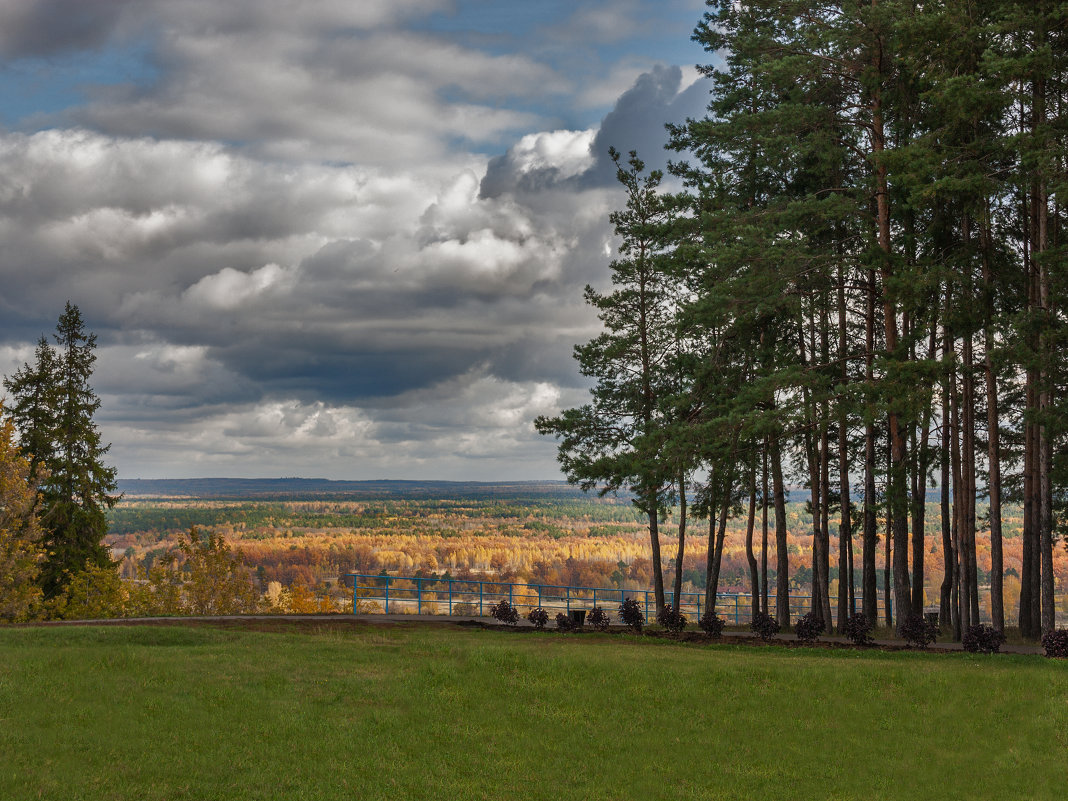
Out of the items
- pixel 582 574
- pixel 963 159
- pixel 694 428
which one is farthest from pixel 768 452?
pixel 582 574

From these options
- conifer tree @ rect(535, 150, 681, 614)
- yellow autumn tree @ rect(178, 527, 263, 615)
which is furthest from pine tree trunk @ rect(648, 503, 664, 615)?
yellow autumn tree @ rect(178, 527, 263, 615)

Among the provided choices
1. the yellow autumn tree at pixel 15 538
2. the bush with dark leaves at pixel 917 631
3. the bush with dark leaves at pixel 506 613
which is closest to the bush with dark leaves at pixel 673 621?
the bush with dark leaves at pixel 506 613

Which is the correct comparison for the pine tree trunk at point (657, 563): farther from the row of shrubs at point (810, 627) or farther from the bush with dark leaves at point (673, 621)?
the bush with dark leaves at point (673, 621)

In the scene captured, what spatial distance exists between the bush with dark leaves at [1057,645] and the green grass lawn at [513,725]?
2.25 feet

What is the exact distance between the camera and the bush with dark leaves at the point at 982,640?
1917cm

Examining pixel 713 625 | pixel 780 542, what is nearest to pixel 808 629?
pixel 713 625

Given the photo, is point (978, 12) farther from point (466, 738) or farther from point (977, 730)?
point (466, 738)

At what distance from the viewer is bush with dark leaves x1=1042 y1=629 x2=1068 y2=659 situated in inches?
706

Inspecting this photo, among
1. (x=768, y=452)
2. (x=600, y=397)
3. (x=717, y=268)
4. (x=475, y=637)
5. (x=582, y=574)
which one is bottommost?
(x=582, y=574)

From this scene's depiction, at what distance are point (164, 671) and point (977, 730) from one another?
12647mm

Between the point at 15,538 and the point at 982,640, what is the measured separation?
34753 millimetres

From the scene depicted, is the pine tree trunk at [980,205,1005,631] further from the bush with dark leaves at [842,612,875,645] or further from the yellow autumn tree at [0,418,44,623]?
the yellow autumn tree at [0,418,44,623]

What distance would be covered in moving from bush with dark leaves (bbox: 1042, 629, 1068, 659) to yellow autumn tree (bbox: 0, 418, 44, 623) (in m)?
34.8

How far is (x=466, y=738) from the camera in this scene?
1250cm
